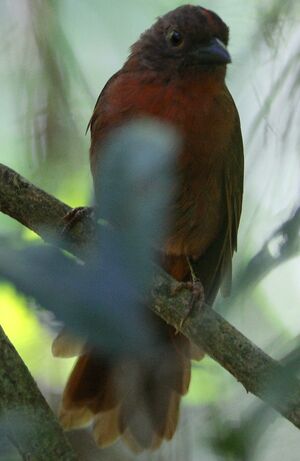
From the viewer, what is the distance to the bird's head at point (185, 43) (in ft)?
13.6

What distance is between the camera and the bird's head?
13.6 feet

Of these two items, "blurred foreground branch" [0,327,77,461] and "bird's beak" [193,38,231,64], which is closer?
"blurred foreground branch" [0,327,77,461]

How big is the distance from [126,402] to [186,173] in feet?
3.33

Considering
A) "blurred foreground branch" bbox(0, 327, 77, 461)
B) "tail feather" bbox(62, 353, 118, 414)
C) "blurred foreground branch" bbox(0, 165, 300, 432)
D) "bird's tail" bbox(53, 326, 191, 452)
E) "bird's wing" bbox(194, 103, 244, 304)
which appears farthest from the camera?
"bird's wing" bbox(194, 103, 244, 304)

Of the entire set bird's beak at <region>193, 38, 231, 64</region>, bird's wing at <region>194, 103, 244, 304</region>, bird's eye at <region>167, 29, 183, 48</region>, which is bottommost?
bird's wing at <region>194, 103, 244, 304</region>

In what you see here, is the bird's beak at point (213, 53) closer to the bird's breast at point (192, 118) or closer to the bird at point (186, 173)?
the bird at point (186, 173)

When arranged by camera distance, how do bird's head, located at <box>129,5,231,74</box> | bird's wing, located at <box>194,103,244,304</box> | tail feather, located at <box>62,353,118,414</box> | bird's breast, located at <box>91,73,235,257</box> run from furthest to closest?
bird's wing, located at <box>194,103,244,304</box> < bird's head, located at <box>129,5,231,74</box> < bird's breast, located at <box>91,73,235,257</box> < tail feather, located at <box>62,353,118,414</box>

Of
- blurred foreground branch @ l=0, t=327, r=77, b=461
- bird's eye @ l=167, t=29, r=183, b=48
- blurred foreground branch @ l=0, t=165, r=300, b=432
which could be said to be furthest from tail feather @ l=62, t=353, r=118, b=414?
bird's eye @ l=167, t=29, r=183, b=48

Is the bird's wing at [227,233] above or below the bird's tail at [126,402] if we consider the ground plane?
above

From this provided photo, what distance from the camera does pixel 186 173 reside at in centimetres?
369

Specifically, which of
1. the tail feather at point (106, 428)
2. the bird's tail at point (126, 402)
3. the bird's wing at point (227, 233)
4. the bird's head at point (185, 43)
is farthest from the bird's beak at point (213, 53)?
the tail feather at point (106, 428)

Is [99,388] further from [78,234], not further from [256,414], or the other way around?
[256,414]

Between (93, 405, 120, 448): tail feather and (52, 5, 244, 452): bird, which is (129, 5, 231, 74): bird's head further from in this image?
(93, 405, 120, 448): tail feather

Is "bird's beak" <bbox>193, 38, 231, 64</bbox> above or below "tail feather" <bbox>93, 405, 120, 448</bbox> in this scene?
above
